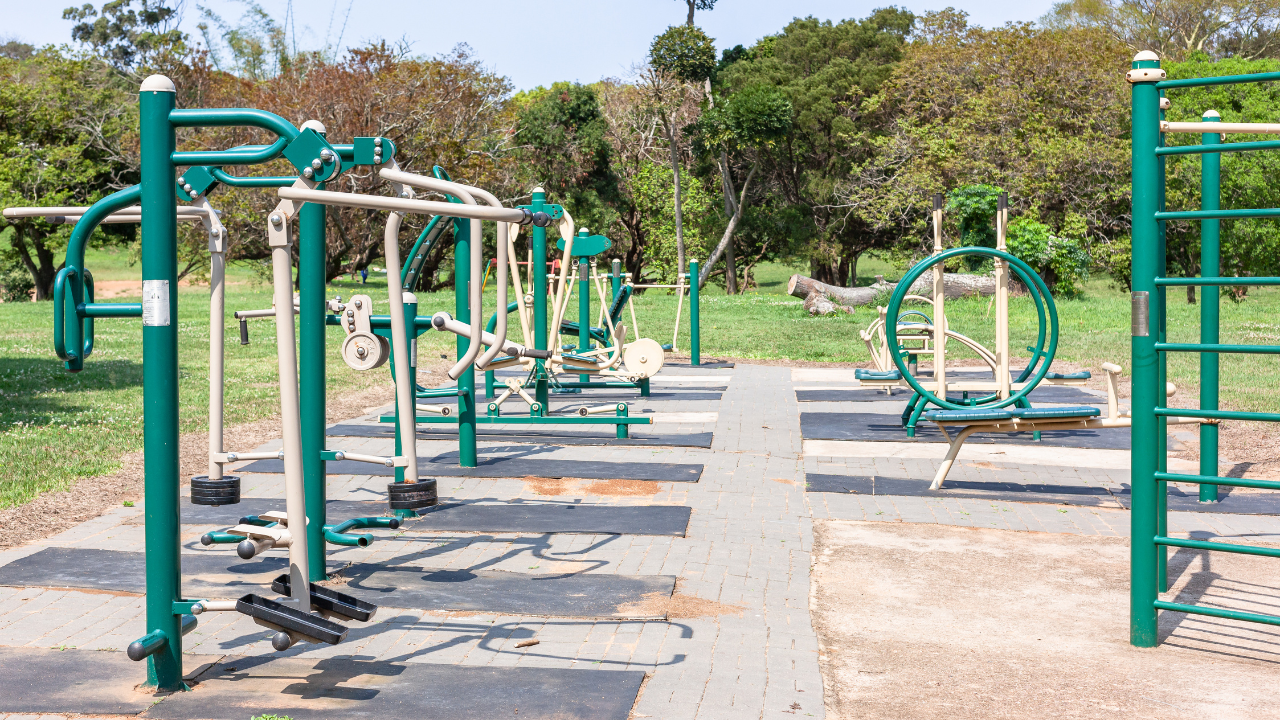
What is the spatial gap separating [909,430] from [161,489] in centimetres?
571

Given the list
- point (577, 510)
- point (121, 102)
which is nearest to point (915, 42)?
point (121, 102)

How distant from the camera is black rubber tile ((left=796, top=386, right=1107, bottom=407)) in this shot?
34.9ft

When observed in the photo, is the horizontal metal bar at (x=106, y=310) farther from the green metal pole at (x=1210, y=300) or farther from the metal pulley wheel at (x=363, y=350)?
the green metal pole at (x=1210, y=300)

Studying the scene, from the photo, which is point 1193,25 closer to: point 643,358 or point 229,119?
point 643,358

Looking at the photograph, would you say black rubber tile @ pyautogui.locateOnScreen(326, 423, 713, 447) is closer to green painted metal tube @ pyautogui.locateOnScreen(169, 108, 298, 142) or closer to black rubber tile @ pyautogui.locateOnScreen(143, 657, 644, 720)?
black rubber tile @ pyautogui.locateOnScreen(143, 657, 644, 720)

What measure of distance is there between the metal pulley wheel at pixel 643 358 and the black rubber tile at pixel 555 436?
75cm

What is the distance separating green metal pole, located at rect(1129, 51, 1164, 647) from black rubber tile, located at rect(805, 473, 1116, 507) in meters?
2.47

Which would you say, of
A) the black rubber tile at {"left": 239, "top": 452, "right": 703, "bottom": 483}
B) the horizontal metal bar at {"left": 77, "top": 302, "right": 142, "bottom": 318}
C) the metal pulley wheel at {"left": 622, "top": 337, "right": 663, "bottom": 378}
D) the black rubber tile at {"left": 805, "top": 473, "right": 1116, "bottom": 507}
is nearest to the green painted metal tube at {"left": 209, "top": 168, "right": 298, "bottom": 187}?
the horizontal metal bar at {"left": 77, "top": 302, "right": 142, "bottom": 318}

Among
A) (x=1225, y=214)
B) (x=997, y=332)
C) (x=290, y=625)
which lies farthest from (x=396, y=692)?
(x=997, y=332)

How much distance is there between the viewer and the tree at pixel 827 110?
1233 inches

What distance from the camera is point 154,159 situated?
3.35 m

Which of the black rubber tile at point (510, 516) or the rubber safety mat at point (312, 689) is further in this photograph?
the black rubber tile at point (510, 516)

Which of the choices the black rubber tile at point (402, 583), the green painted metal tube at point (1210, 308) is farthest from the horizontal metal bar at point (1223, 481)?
the green painted metal tube at point (1210, 308)

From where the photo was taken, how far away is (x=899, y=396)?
446 inches
